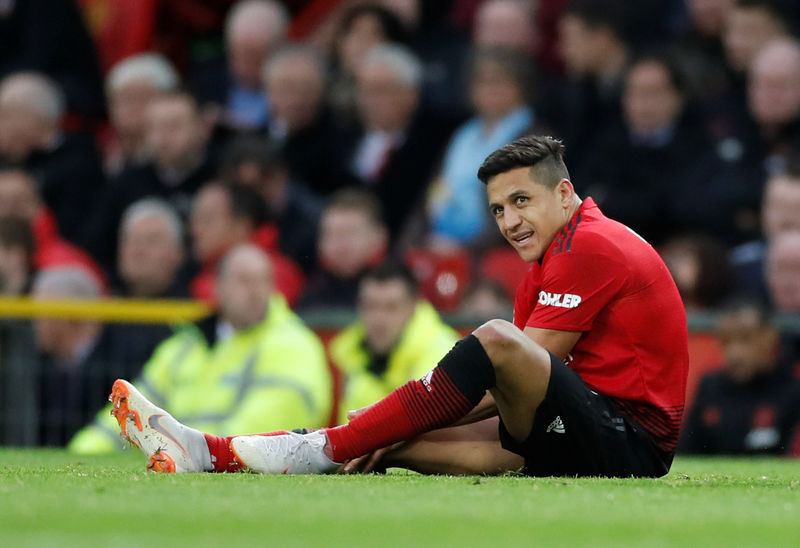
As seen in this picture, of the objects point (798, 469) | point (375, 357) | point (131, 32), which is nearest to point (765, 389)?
point (798, 469)

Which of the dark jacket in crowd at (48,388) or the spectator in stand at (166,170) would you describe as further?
the spectator in stand at (166,170)

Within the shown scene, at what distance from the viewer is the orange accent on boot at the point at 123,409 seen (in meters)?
6.25

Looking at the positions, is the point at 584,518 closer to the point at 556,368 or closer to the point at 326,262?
the point at 556,368

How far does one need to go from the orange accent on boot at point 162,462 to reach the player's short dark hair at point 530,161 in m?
1.79

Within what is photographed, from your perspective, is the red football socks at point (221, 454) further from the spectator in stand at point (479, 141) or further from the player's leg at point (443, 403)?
the spectator in stand at point (479, 141)

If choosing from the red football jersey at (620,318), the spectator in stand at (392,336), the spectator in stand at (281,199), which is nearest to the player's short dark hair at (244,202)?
the spectator in stand at (281,199)

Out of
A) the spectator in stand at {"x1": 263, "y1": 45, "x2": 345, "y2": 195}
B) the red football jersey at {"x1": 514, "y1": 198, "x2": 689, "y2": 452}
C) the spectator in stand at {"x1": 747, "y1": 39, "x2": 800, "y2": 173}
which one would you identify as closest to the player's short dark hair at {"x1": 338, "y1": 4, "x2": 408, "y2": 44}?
the spectator in stand at {"x1": 263, "y1": 45, "x2": 345, "y2": 195}

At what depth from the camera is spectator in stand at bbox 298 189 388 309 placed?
1134cm

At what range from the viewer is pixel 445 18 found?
13.5 metres

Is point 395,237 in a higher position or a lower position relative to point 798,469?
higher

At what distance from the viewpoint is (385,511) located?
496 cm

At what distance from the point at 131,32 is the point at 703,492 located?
10.4 m

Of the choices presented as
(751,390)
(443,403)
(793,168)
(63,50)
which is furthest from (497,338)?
(63,50)

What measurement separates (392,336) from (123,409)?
414cm
